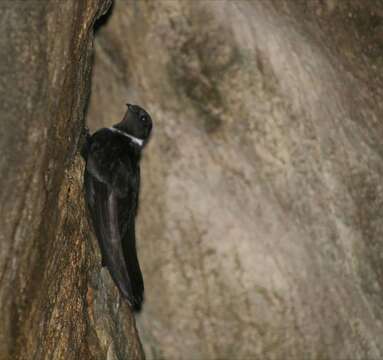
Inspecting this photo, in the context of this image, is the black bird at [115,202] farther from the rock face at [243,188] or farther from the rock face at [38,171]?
the rock face at [243,188]

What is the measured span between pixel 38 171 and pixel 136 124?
195 centimetres

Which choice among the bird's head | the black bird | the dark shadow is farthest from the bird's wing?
the dark shadow

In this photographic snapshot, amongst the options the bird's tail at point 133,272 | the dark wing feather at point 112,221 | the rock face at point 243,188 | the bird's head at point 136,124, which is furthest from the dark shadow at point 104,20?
the bird's tail at point 133,272

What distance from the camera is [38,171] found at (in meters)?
3.49

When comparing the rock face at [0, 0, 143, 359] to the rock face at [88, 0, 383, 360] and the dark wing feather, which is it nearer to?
the dark wing feather

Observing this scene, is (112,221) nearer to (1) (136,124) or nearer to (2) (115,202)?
(2) (115,202)

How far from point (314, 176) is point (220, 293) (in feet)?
3.81

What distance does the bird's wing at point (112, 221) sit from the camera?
4.81m

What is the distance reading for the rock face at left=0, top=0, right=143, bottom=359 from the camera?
11.0ft

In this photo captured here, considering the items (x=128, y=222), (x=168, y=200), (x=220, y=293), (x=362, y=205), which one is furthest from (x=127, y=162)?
(x=362, y=205)

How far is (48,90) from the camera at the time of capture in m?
3.55

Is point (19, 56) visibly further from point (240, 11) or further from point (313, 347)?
point (313, 347)

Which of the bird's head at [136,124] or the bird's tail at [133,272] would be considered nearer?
the bird's tail at [133,272]

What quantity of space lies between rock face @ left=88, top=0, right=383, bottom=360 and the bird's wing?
4.37 ft
